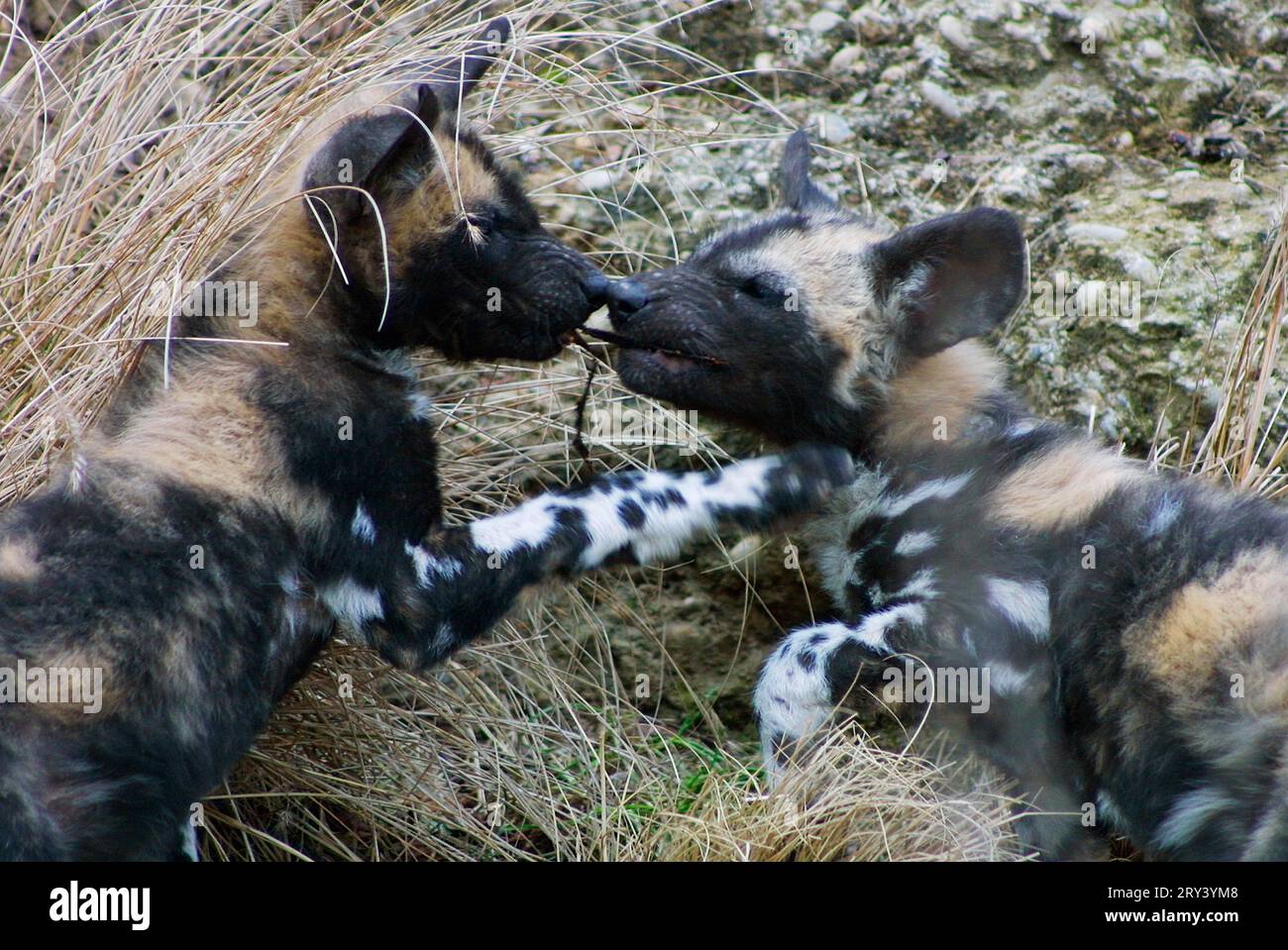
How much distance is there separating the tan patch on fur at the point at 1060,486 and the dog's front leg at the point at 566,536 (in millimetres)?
523

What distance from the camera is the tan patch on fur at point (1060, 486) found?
4203 millimetres

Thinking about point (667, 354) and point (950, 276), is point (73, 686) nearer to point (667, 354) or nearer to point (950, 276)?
point (667, 354)

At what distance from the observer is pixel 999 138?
6.45 meters

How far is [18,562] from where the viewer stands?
3576mm

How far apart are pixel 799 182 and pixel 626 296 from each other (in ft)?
3.14

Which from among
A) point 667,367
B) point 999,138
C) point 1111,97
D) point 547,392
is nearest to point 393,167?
point 667,367

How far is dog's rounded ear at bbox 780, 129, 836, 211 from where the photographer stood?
5059 mm

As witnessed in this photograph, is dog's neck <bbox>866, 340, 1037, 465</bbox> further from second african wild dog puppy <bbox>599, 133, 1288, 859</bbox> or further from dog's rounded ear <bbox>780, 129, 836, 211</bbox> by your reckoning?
dog's rounded ear <bbox>780, 129, 836, 211</bbox>

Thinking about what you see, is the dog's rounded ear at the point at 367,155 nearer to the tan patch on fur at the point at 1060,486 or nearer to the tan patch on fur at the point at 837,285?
the tan patch on fur at the point at 837,285

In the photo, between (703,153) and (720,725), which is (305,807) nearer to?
(720,725)

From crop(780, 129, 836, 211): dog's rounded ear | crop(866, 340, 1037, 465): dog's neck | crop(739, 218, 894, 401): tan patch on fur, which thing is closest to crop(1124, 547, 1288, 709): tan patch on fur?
crop(866, 340, 1037, 465): dog's neck

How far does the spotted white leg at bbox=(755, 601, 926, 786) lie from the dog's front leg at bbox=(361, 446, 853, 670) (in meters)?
0.43

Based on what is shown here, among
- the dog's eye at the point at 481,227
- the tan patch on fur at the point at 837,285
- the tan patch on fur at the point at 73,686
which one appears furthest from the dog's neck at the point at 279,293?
the tan patch on fur at the point at 837,285
